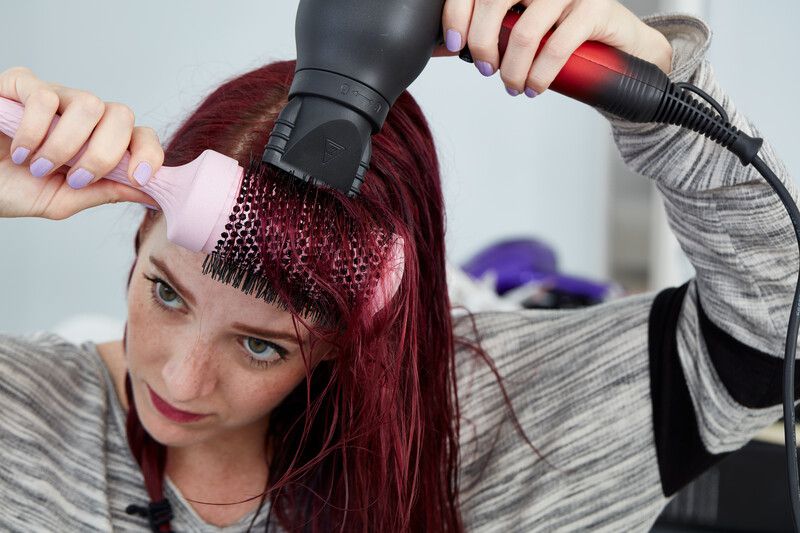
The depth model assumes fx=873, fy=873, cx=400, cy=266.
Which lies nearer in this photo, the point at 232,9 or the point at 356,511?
the point at 356,511

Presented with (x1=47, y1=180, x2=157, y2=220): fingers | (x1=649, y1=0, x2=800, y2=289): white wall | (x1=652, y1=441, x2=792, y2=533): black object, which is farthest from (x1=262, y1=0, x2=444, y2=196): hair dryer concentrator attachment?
(x1=649, y1=0, x2=800, y2=289): white wall

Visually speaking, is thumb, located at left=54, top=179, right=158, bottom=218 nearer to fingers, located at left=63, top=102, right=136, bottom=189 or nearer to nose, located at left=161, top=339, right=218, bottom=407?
fingers, located at left=63, top=102, right=136, bottom=189

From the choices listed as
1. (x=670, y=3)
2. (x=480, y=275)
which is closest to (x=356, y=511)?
(x=480, y=275)

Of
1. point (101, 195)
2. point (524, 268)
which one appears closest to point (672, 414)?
point (101, 195)

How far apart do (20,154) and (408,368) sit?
0.33 meters

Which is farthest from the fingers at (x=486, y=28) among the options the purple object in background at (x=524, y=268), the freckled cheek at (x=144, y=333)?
the purple object in background at (x=524, y=268)

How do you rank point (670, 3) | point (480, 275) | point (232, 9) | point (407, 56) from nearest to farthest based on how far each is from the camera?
point (407, 56) < point (480, 275) < point (232, 9) < point (670, 3)

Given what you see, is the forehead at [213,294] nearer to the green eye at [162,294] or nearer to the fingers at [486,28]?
the green eye at [162,294]

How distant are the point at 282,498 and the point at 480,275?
2.63 ft

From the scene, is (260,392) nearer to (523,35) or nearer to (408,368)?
(408,368)

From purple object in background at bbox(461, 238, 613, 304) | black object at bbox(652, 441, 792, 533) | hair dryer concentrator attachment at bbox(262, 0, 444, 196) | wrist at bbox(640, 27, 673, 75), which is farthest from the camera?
purple object in background at bbox(461, 238, 613, 304)

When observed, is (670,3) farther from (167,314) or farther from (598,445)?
(167,314)

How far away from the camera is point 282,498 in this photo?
2.62 feet

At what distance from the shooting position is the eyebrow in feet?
2.06
